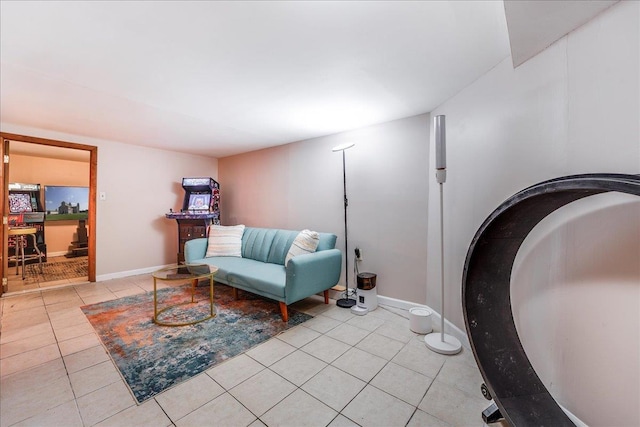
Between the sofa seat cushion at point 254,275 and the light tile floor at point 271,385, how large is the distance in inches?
18.9

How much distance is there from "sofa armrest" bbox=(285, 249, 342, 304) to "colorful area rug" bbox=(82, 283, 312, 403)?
32 cm

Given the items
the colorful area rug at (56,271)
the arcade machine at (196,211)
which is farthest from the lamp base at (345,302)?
the colorful area rug at (56,271)

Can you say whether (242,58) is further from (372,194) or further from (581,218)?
(581,218)

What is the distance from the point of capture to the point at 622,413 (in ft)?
3.57

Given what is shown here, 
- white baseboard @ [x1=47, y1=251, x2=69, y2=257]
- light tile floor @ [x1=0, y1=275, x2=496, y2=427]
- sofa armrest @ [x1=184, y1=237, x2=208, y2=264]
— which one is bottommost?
light tile floor @ [x1=0, y1=275, x2=496, y2=427]

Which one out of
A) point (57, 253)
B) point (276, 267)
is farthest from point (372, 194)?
point (57, 253)

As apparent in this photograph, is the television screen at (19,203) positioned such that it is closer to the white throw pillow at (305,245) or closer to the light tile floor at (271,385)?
the light tile floor at (271,385)

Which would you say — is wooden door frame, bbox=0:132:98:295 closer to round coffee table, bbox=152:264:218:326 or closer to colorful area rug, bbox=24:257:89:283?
colorful area rug, bbox=24:257:89:283

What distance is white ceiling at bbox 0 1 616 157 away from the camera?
4.61 ft

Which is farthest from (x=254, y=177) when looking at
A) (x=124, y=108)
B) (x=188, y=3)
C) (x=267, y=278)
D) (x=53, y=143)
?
(x=188, y=3)

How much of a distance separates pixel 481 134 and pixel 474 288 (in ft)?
4.16

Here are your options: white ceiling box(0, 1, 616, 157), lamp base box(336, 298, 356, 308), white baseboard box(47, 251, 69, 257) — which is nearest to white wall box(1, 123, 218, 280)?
white ceiling box(0, 1, 616, 157)

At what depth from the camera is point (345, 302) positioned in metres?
3.09

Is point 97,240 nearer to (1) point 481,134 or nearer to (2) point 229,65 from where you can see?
(2) point 229,65
